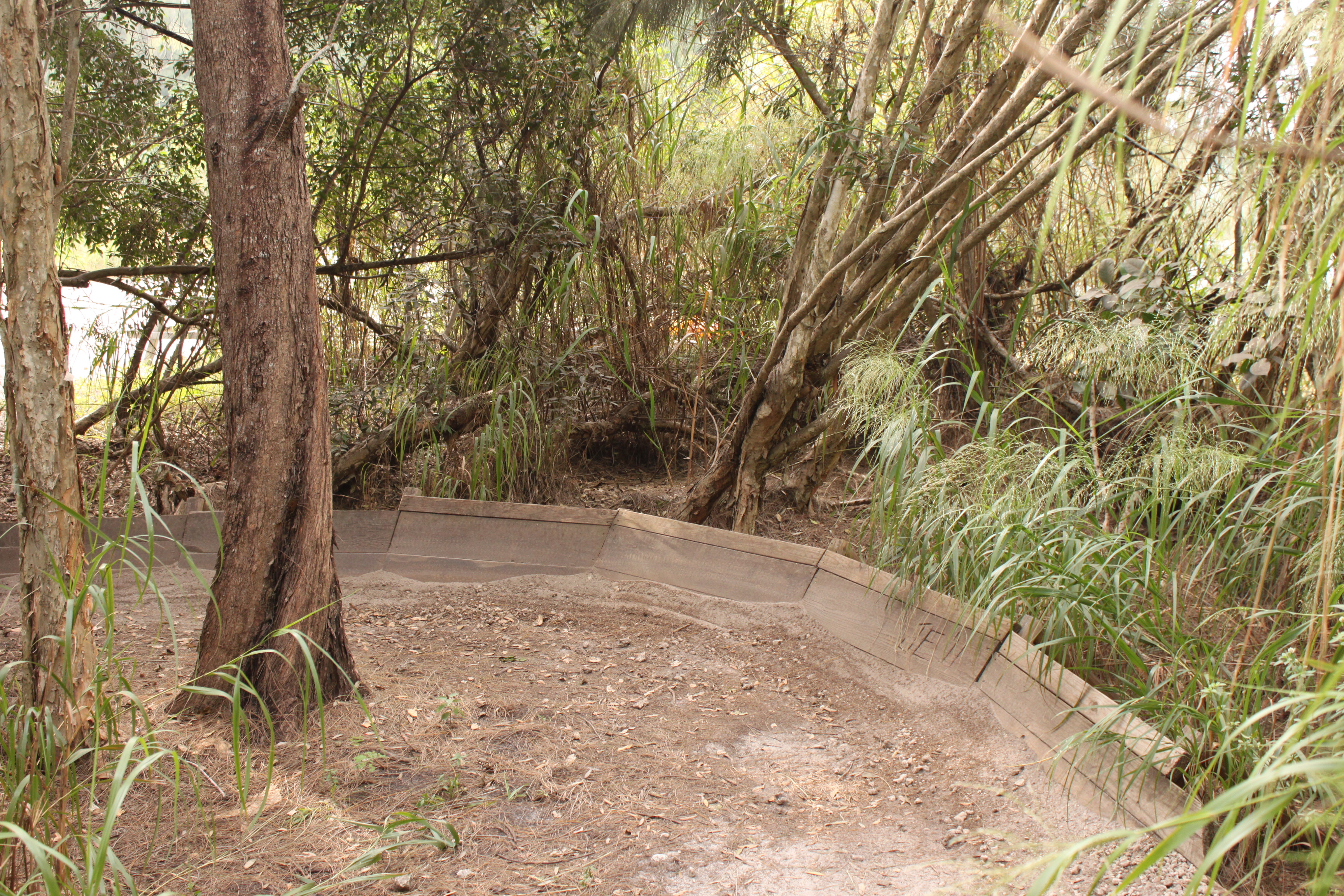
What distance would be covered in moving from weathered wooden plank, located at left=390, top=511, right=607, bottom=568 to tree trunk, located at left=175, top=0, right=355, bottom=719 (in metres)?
1.52

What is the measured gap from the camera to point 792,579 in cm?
343

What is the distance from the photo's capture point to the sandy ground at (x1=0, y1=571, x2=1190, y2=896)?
72.4 inches

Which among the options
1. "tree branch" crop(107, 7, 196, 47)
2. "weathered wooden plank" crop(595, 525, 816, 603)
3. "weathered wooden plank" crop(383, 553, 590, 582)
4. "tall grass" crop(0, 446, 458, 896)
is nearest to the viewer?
"tall grass" crop(0, 446, 458, 896)

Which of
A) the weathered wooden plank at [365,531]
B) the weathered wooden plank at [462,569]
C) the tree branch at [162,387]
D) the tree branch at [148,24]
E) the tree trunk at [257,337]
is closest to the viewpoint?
the tree trunk at [257,337]

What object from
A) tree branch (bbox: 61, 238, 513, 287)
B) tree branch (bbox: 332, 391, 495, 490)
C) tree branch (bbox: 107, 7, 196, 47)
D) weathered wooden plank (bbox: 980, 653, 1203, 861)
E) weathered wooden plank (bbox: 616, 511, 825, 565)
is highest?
tree branch (bbox: 107, 7, 196, 47)

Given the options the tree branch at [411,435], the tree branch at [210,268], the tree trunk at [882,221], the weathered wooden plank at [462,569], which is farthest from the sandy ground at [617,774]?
the tree branch at [210,268]

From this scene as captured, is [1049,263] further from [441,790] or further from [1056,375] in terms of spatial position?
[441,790]

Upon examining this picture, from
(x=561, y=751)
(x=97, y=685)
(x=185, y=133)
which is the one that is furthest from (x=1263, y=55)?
(x=185, y=133)

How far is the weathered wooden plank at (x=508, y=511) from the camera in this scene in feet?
13.1

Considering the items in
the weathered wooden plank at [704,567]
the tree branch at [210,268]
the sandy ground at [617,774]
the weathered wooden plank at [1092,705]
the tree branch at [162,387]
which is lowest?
the sandy ground at [617,774]

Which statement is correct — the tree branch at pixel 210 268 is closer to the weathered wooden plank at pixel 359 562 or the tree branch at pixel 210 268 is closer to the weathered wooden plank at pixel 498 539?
the weathered wooden plank at pixel 498 539

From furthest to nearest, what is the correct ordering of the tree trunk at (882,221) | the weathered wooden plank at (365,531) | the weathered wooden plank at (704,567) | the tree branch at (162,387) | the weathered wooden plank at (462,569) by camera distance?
the tree branch at (162,387) → the weathered wooden plank at (365,531) → the weathered wooden plank at (462,569) → the weathered wooden plank at (704,567) → the tree trunk at (882,221)

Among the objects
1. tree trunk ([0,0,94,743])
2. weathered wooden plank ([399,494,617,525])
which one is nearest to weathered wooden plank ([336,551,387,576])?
weathered wooden plank ([399,494,617,525])

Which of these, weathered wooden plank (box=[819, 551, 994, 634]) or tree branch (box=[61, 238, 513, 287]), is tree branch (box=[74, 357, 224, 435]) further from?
weathered wooden plank (box=[819, 551, 994, 634])
